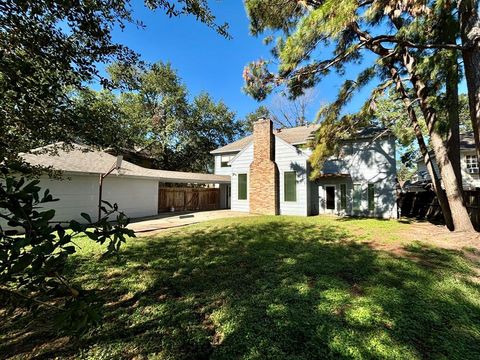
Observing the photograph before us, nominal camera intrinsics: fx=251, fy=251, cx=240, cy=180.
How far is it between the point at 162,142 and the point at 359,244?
23895 mm

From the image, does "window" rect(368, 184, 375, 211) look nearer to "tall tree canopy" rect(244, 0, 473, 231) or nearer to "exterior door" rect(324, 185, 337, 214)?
"exterior door" rect(324, 185, 337, 214)

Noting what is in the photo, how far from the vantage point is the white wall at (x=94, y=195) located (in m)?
11.2

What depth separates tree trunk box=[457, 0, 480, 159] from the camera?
7.00 metres

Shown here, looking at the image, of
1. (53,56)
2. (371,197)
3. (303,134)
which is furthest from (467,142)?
(53,56)

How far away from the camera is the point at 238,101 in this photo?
32.6 m

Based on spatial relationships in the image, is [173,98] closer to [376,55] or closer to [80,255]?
[376,55]

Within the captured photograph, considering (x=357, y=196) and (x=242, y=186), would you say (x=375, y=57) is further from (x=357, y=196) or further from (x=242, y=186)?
(x=242, y=186)

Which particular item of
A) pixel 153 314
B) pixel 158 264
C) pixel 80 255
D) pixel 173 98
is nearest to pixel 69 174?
pixel 80 255

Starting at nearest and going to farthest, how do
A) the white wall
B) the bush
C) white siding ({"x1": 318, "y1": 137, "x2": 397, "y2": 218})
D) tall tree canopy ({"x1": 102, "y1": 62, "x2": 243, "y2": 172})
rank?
the bush → the white wall → white siding ({"x1": 318, "y1": 137, "x2": 397, "y2": 218}) → tall tree canopy ({"x1": 102, "y1": 62, "x2": 243, "y2": 172})

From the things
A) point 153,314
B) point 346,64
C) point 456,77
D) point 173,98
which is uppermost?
point 173,98

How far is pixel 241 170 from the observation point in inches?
698

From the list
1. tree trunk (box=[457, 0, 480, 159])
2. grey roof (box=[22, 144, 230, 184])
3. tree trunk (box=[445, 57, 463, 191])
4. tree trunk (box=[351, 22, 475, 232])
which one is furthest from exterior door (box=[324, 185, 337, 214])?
grey roof (box=[22, 144, 230, 184])

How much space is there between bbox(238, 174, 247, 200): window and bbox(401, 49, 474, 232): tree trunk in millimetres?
10838

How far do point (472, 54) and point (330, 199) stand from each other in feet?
34.2
